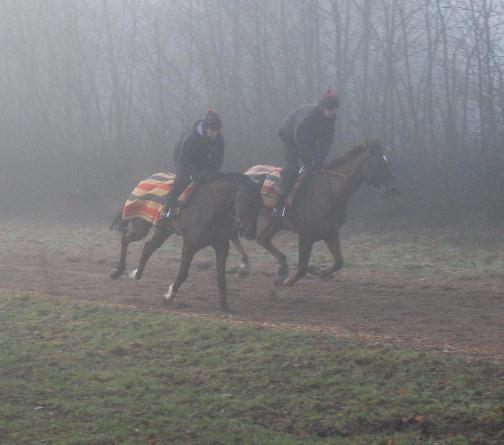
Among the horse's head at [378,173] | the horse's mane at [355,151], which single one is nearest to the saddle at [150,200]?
the horse's mane at [355,151]

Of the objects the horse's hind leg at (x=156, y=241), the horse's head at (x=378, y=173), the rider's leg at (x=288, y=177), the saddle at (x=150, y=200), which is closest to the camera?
the horse's head at (x=378, y=173)

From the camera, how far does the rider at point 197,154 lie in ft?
37.1

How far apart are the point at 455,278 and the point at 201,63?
1320 cm

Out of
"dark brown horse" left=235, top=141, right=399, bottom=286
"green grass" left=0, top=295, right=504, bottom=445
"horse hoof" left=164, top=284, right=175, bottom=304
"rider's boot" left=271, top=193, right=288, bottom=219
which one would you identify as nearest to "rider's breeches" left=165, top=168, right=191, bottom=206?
"horse hoof" left=164, top=284, right=175, bottom=304

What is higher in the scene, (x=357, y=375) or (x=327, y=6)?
(x=327, y=6)

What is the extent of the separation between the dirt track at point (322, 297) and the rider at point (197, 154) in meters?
1.54

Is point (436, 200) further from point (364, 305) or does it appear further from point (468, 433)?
point (468, 433)

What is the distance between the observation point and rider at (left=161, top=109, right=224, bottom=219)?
11305mm

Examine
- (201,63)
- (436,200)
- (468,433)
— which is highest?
(201,63)

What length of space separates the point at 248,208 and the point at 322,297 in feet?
7.52

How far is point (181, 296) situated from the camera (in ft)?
41.0

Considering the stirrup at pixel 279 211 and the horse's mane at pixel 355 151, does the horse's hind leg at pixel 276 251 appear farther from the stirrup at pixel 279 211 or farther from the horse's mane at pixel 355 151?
the horse's mane at pixel 355 151

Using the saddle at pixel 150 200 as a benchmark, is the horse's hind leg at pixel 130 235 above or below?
below

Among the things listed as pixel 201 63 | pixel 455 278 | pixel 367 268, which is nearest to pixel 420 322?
pixel 455 278
